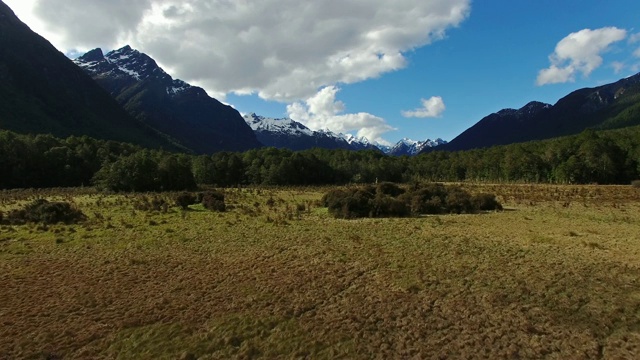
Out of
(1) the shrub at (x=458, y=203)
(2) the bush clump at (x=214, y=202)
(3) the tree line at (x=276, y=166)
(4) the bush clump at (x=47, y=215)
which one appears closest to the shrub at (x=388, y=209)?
(1) the shrub at (x=458, y=203)

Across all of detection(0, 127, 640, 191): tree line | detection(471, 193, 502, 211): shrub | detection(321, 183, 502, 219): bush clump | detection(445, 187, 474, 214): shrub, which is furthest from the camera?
detection(0, 127, 640, 191): tree line

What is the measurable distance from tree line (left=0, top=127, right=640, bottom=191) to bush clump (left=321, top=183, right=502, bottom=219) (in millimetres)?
34914

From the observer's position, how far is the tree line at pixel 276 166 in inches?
2440

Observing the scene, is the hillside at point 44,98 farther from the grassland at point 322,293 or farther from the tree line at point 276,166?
the grassland at point 322,293

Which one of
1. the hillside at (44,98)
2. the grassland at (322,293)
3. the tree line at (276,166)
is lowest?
the grassland at (322,293)

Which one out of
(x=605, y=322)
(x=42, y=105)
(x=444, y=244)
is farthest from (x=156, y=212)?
(x=42, y=105)

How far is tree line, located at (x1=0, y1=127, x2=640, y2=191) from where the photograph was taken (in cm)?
6197

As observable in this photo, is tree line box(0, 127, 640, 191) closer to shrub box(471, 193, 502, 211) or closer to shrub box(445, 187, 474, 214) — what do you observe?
shrub box(445, 187, 474, 214)

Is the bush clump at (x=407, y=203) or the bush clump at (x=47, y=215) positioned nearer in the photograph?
the bush clump at (x=47, y=215)

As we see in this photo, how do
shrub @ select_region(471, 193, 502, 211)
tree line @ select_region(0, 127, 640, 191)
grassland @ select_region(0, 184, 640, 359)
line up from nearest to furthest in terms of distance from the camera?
1. grassland @ select_region(0, 184, 640, 359)
2. shrub @ select_region(471, 193, 502, 211)
3. tree line @ select_region(0, 127, 640, 191)

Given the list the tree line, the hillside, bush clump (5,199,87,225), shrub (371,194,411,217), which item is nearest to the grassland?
bush clump (5,199,87,225)

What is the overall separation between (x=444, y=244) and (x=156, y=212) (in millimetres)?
22206

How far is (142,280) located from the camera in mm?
14625

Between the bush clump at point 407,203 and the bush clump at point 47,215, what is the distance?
18179 millimetres
